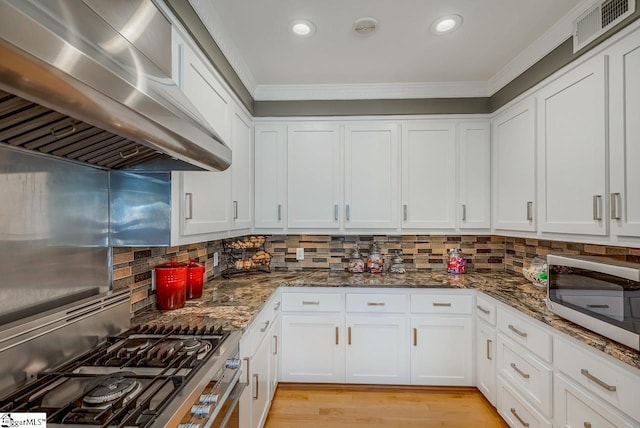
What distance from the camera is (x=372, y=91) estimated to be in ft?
9.63

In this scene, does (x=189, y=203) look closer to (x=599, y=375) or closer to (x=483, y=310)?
(x=599, y=375)

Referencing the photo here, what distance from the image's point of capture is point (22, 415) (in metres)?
0.82

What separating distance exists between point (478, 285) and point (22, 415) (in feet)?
8.65

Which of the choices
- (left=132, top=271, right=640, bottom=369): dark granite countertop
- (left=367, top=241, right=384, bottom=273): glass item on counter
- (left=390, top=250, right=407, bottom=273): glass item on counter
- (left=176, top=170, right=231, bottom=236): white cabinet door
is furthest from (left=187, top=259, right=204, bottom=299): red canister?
(left=390, top=250, right=407, bottom=273): glass item on counter

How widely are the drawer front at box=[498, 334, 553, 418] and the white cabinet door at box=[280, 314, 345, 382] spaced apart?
1.14 m

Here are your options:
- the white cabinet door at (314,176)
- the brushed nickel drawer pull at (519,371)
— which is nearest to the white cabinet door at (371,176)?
the white cabinet door at (314,176)

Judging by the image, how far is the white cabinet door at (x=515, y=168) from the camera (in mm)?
2354

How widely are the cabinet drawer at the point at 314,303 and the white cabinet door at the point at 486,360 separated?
42.6 inches

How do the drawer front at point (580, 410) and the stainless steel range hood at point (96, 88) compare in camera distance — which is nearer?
the stainless steel range hood at point (96, 88)

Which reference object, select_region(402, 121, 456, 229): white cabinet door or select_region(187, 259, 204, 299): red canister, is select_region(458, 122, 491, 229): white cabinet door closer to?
select_region(402, 121, 456, 229): white cabinet door

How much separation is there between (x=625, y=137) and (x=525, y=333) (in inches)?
45.5

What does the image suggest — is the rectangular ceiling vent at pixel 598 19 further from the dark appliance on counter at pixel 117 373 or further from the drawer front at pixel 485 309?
the dark appliance on counter at pixel 117 373

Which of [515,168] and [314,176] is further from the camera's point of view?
[314,176]

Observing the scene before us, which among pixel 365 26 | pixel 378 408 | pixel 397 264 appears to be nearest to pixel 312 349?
pixel 378 408
